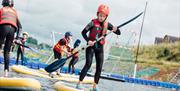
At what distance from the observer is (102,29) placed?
1009cm

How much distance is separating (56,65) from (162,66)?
96.5 ft

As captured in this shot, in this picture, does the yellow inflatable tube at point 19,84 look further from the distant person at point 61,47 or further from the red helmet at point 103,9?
the distant person at point 61,47

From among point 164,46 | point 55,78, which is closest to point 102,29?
point 55,78

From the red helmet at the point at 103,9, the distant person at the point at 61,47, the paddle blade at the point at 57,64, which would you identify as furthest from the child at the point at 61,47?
the red helmet at the point at 103,9

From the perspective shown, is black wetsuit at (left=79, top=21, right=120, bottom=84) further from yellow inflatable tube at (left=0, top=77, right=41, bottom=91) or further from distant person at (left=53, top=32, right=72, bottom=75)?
distant person at (left=53, top=32, right=72, bottom=75)

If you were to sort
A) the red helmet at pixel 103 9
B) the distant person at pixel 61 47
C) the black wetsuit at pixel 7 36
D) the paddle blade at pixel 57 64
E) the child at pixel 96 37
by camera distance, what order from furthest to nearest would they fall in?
1. the distant person at pixel 61 47
2. the paddle blade at pixel 57 64
3. the child at pixel 96 37
4. the red helmet at pixel 103 9
5. the black wetsuit at pixel 7 36

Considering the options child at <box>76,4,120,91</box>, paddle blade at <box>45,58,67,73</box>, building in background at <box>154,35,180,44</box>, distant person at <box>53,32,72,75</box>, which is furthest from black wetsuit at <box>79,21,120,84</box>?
building in background at <box>154,35,180,44</box>

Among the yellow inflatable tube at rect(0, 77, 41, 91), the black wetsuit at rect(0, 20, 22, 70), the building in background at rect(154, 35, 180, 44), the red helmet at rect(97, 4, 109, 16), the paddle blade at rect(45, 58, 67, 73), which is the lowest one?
the yellow inflatable tube at rect(0, 77, 41, 91)

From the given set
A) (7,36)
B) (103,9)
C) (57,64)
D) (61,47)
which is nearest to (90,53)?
(103,9)

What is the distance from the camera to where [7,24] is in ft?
31.9

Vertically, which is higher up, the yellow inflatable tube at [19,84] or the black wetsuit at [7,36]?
the black wetsuit at [7,36]

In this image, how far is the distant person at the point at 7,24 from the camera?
9.69 meters

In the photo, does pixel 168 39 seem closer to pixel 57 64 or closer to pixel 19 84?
pixel 57 64

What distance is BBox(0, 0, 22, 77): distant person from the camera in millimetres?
9688
